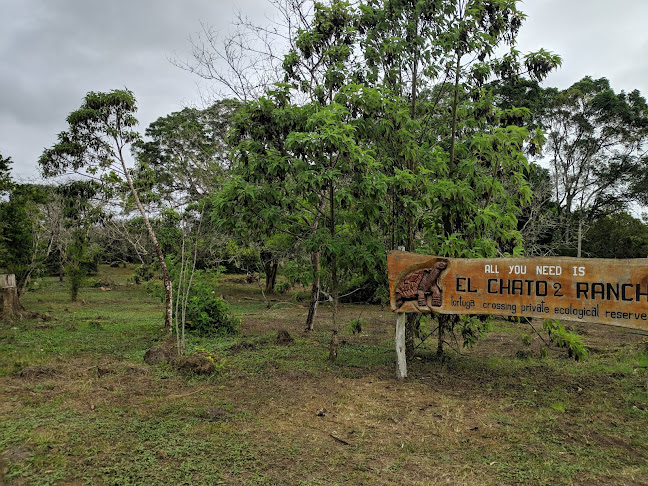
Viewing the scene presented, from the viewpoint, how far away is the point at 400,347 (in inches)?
258

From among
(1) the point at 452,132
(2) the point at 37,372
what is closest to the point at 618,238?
(1) the point at 452,132

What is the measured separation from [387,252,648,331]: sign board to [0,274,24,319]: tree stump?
11746 millimetres

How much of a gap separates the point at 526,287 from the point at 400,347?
2014mm

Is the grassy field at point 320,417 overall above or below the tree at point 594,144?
below

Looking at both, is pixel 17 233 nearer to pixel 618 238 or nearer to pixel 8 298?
pixel 8 298

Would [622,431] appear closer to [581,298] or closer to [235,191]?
[581,298]

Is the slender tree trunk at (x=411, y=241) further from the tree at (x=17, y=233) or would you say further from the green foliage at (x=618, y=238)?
the green foliage at (x=618, y=238)

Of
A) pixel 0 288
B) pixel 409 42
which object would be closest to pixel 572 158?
pixel 409 42

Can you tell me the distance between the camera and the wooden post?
6449mm

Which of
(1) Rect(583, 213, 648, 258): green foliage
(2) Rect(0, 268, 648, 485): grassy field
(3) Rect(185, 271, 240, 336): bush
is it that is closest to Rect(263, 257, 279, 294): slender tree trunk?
(3) Rect(185, 271, 240, 336): bush

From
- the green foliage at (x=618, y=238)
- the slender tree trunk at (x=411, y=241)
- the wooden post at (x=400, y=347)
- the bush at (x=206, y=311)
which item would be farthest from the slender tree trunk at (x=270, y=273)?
the green foliage at (x=618, y=238)

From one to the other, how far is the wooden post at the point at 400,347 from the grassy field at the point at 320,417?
0.20 m

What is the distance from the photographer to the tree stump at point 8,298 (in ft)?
40.7

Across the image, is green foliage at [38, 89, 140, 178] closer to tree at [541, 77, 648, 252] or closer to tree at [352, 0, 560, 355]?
tree at [352, 0, 560, 355]
